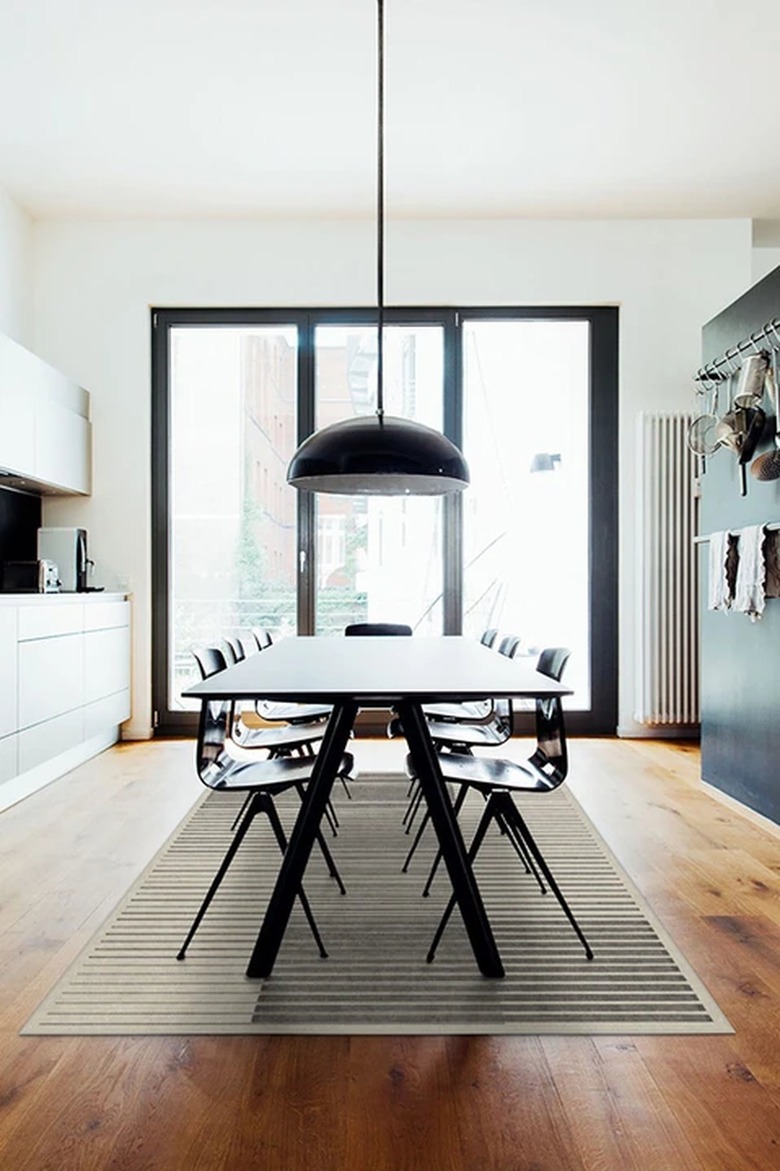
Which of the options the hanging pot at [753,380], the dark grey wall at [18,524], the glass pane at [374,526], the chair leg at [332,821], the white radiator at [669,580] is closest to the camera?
the chair leg at [332,821]

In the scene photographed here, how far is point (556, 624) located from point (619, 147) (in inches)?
111

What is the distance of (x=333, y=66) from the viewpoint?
406 centimetres

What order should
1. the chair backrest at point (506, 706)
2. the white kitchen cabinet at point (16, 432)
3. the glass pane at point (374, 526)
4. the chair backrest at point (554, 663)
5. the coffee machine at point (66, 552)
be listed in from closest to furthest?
the chair backrest at point (554, 663) → the chair backrest at point (506, 706) → the white kitchen cabinet at point (16, 432) → the coffee machine at point (66, 552) → the glass pane at point (374, 526)

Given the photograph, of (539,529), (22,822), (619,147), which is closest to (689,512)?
(539,529)

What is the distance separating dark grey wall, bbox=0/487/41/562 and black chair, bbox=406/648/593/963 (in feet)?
10.8

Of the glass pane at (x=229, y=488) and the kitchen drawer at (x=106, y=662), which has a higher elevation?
the glass pane at (x=229, y=488)

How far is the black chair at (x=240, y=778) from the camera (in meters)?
2.50

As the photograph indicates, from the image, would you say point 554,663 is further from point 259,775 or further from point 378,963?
point 378,963

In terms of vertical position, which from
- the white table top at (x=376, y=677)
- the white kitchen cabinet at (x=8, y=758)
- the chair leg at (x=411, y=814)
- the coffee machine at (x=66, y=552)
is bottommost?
Result: the chair leg at (x=411, y=814)

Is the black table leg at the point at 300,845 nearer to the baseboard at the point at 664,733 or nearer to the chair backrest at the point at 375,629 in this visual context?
the chair backrest at the point at 375,629

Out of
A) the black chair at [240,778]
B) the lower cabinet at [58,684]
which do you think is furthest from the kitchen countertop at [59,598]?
the black chair at [240,778]

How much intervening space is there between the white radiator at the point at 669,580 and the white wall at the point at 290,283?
5.5 inches

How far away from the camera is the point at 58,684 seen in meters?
4.57

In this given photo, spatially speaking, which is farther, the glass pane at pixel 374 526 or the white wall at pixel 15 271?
the glass pane at pixel 374 526
